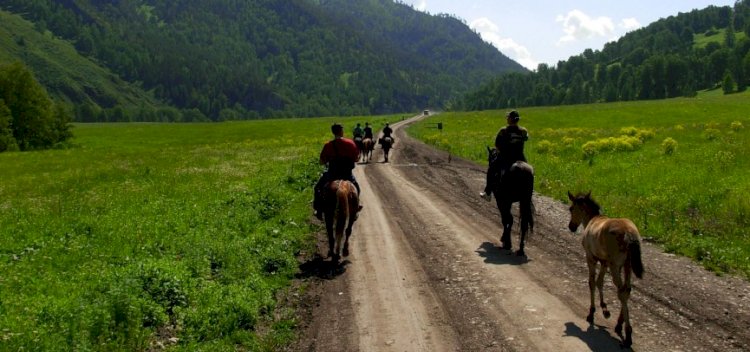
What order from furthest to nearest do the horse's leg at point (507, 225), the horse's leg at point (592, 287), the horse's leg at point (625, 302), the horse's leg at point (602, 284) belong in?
the horse's leg at point (507, 225), the horse's leg at point (592, 287), the horse's leg at point (602, 284), the horse's leg at point (625, 302)

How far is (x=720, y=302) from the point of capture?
10.2 m

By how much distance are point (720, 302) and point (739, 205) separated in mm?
8975

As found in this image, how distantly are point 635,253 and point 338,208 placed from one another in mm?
7443

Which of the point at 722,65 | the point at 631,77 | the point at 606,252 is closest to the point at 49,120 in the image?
the point at 606,252

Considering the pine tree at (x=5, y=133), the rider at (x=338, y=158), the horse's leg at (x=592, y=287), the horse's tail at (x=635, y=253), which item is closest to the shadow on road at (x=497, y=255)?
the horse's leg at (x=592, y=287)

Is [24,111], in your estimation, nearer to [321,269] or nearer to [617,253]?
[321,269]

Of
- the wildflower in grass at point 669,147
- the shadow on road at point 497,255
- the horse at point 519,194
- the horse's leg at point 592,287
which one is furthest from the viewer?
the wildflower in grass at point 669,147

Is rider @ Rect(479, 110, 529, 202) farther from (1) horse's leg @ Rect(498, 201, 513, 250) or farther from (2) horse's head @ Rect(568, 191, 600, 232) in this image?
(2) horse's head @ Rect(568, 191, 600, 232)

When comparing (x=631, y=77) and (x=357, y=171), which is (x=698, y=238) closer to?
(x=357, y=171)

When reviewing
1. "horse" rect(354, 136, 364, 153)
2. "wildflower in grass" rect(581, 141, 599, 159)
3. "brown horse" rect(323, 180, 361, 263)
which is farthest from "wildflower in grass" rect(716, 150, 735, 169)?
"horse" rect(354, 136, 364, 153)

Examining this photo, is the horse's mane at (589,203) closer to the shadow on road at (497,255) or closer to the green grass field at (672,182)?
the shadow on road at (497,255)

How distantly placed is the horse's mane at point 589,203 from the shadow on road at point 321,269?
5.94 metres

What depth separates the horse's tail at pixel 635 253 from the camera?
818 cm

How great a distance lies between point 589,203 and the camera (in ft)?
33.4
